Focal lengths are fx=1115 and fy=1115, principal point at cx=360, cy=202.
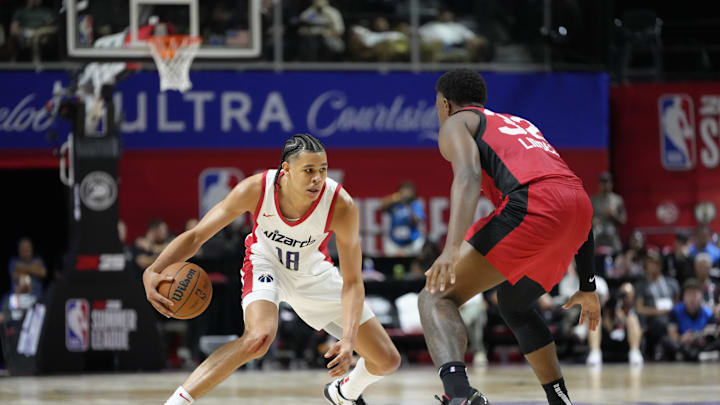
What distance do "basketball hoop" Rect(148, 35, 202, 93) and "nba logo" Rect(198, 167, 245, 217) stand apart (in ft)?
12.9

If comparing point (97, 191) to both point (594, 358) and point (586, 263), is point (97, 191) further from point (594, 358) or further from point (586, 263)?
point (586, 263)

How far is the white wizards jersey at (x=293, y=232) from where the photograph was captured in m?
5.90

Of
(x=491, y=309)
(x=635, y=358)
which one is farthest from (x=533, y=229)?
(x=491, y=309)

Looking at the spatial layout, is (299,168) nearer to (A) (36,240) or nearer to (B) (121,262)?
(B) (121,262)

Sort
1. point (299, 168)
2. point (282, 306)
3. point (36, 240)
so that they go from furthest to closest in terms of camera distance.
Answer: point (36, 240)
point (282, 306)
point (299, 168)

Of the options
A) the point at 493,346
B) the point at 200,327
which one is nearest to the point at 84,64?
the point at 200,327

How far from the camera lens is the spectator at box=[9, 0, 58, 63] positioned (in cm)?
1554

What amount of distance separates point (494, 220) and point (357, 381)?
1.55m

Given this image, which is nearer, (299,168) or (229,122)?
(299,168)

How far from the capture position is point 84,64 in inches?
491

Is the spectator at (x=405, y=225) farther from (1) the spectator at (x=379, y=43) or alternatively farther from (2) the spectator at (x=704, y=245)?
(2) the spectator at (x=704, y=245)

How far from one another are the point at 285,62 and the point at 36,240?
502 centimetres

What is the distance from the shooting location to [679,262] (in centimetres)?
1477

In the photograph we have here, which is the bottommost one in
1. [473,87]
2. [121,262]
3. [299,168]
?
[121,262]
